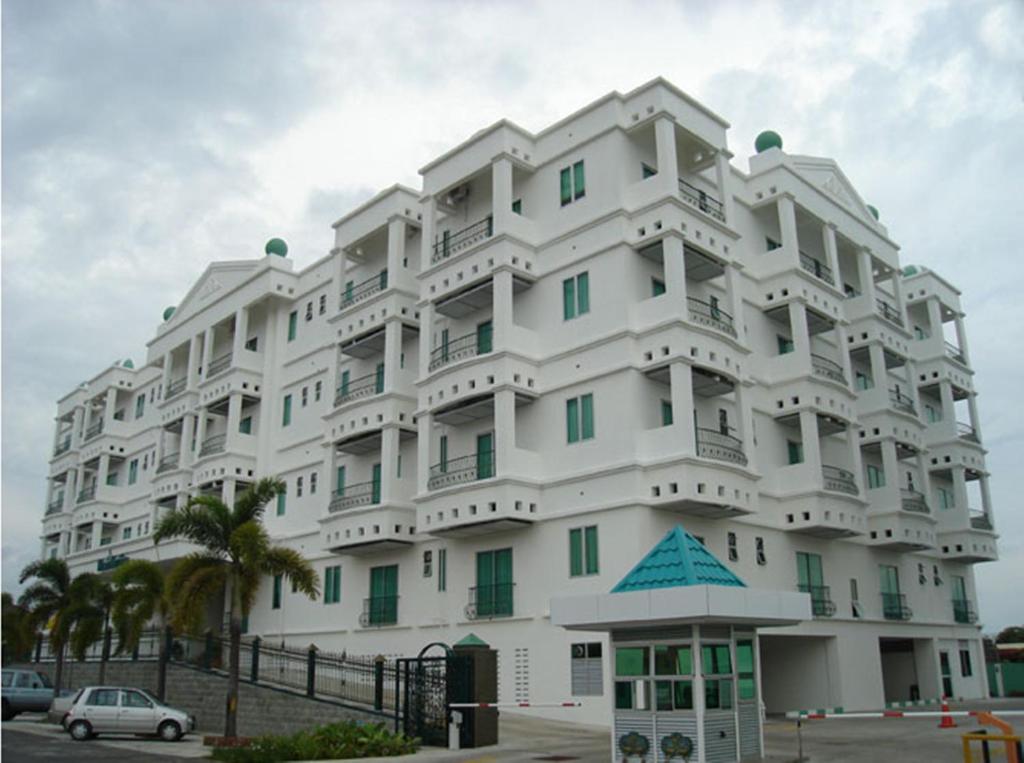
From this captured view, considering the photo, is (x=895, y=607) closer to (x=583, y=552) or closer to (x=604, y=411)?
(x=583, y=552)

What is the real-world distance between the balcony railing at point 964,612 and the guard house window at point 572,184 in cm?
2402

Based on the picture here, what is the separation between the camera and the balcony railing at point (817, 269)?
37269 mm

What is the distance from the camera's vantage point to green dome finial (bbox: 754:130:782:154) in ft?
123

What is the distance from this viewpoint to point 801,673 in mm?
32438

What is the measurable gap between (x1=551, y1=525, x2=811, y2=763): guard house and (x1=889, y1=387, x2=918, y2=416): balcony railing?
79.1 feet

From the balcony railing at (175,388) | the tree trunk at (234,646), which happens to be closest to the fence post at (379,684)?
the tree trunk at (234,646)

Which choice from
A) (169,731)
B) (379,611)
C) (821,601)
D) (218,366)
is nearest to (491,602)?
Result: (379,611)

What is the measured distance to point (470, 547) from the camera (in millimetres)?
31719

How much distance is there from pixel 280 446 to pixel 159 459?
9.88m

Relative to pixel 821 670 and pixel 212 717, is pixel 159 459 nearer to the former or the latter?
pixel 212 717

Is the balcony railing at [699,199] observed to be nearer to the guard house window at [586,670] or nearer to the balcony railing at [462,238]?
the balcony railing at [462,238]

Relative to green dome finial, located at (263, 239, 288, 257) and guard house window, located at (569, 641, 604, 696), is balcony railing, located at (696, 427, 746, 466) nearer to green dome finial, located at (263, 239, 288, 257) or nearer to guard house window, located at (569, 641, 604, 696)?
guard house window, located at (569, 641, 604, 696)

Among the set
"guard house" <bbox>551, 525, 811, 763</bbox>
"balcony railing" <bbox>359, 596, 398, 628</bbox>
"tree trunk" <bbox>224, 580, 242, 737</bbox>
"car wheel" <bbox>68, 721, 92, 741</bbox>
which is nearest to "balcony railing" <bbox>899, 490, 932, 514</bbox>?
"balcony railing" <bbox>359, 596, 398, 628</bbox>

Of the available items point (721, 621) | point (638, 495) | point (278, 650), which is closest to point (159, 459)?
point (278, 650)
